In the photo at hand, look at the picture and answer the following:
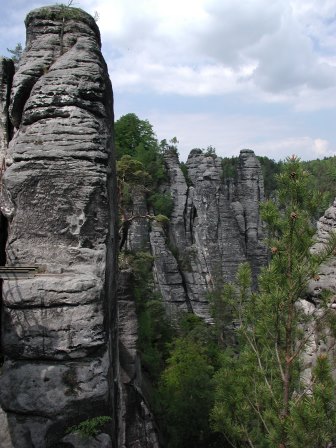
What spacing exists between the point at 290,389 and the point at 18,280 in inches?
173

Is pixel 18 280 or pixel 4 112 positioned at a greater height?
pixel 4 112

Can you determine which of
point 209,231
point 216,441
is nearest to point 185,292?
point 209,231

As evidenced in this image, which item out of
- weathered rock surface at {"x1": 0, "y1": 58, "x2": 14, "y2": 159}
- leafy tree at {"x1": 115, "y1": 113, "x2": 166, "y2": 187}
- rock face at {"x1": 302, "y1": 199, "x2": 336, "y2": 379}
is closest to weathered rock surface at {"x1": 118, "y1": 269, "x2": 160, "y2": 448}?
rock face at {"x1": 302, "y1": 199, "x2": 336, "y2": 379}

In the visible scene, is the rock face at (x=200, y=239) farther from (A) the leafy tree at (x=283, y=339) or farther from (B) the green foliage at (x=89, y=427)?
(B) the green foliage at (x=89, y=427)

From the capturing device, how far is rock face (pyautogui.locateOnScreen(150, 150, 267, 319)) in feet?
116

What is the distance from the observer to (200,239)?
125 feet

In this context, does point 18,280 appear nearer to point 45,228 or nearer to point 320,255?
point 45,228

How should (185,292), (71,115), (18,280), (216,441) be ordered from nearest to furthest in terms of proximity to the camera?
(18,280) → (71,115) → (216,441) → (185,292)

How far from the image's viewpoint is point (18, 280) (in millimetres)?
6234

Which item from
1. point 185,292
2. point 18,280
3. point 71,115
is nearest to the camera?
point 18,280

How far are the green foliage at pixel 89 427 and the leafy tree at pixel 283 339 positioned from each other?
7.53ft

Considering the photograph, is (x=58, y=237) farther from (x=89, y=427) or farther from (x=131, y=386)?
(x=131, y=386)

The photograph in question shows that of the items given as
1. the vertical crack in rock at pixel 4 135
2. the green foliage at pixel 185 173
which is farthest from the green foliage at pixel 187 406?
the green foliage at pixel 185 173

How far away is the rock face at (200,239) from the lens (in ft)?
116
